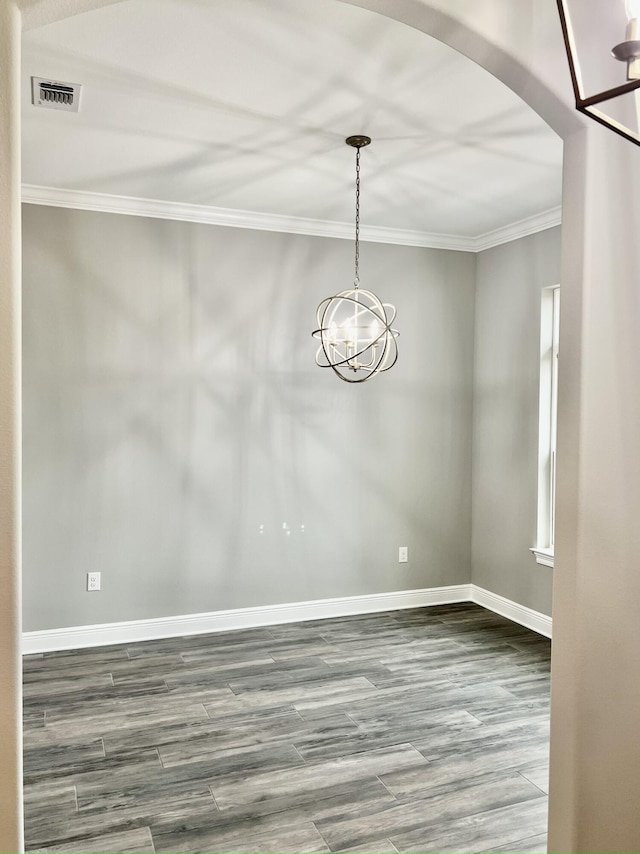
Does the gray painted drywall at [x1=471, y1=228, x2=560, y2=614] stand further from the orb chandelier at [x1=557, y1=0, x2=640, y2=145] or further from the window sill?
the orb chandelier at [x1=557, y1=0, x2=640, y2=145]

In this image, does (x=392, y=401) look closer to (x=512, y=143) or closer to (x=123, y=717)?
(x=512, y=143)

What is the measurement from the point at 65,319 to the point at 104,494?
1.08 metres

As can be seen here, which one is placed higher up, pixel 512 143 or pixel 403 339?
pixel 512 143

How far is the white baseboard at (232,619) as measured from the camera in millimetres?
4172

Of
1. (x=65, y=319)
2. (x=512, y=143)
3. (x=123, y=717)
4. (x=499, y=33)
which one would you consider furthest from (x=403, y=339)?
(x=499, y=33)

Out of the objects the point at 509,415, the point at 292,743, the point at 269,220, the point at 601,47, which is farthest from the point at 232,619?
the point at 601,47

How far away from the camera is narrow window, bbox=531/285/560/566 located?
4547 mm

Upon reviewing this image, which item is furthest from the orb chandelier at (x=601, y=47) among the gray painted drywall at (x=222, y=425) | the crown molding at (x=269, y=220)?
the gray painted drywall at (x=222, y=425)

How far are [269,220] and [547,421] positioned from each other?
226 centimetres

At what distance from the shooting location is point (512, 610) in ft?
15.8

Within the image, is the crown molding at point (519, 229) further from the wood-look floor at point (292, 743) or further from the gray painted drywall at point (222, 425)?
the wood-look floor at point (292, 743)

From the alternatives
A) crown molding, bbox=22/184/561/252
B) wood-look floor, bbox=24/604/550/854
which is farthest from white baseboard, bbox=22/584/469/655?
crown molding, bbox=22/184/561/252

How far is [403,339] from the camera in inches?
198

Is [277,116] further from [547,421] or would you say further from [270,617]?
[270,617]
